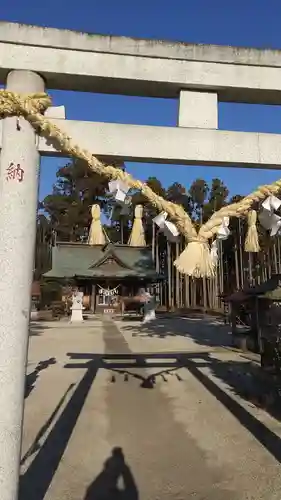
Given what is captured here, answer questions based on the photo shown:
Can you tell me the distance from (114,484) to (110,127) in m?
3.24

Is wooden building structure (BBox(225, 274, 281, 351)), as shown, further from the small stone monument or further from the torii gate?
the small stone monument

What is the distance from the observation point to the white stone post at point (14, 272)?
2420mm

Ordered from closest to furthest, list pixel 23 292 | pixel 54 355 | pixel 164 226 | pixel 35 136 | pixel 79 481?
pixel 23 292 < pixel 35 136 < pixel 164 226 < pixel 79 481 < pixel 54 355

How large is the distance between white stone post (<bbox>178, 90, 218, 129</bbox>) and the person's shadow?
3253 mm

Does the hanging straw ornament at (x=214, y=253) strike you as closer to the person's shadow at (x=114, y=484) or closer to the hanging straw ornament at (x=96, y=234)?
the hanging straw ornament at (x=96, y=234)

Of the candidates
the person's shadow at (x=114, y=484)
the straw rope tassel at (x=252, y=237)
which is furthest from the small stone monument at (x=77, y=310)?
the straw rope tassel at (x=252, y=237)

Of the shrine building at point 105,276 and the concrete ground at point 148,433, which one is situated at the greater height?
the shrine building at point 105,276

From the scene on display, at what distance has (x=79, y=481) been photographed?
11.9 ft

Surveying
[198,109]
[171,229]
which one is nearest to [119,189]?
[171,229]

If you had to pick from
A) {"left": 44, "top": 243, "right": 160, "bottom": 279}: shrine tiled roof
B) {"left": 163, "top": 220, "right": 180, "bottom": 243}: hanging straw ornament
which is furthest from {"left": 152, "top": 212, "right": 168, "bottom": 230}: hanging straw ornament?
{"left": 44, "top": 243, "right": 160, "bottom": 279}: shrine tiled roof

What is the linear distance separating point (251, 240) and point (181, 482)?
2.45 m

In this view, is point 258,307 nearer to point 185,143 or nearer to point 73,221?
point 185,143

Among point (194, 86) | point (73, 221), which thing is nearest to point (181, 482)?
point (194, 86)

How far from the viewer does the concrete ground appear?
356 centimetres
